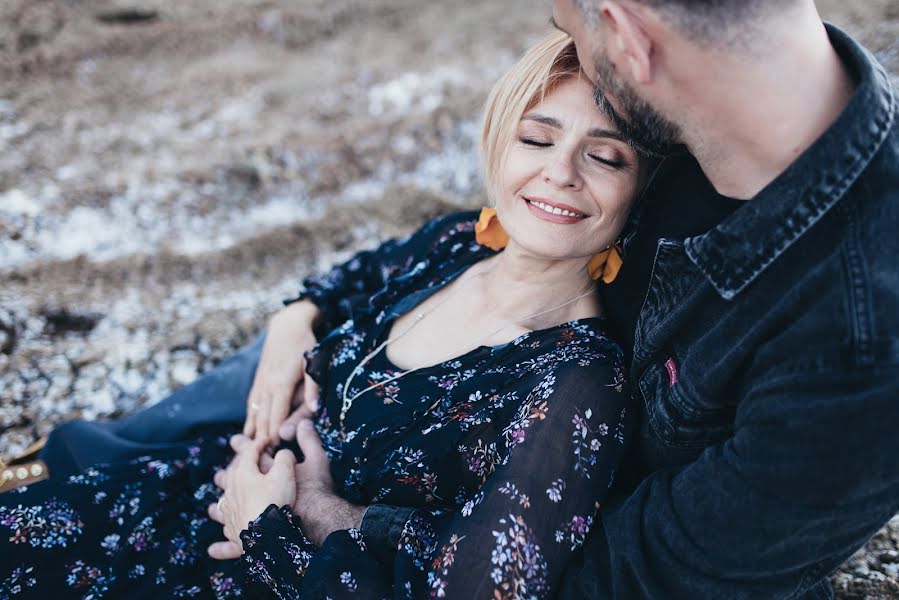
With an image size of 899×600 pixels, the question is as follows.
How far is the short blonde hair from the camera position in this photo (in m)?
1.73

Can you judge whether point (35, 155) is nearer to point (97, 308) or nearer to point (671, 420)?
point (97, 308)

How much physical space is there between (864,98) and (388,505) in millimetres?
1374

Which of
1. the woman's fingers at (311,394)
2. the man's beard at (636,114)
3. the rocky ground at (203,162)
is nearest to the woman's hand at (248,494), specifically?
the woman's fingers at (311,394)

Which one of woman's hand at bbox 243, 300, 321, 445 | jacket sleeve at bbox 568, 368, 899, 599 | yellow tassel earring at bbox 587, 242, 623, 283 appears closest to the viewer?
jacket sleeve at bbox 568, 368, 899, 599

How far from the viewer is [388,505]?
1.77m

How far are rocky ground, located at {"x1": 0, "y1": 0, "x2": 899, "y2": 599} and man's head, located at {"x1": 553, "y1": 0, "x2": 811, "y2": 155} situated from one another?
4.67 ft

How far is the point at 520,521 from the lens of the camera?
1.41 m

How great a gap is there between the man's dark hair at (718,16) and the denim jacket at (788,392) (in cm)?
22

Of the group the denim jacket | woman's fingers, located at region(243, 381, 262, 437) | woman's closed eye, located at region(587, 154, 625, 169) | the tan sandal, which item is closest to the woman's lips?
woman's closed eye, located at region(587, 154, 625, 169)

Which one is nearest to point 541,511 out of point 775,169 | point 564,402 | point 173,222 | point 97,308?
point 564,402

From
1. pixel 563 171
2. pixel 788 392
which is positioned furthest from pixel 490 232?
pixel 788 392

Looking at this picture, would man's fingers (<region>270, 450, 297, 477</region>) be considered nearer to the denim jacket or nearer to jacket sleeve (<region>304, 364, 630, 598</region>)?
jacket sleeve (<region>304, 364, 630, 598</region>)

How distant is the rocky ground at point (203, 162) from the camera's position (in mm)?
3014

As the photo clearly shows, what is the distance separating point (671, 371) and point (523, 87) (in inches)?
32.3
